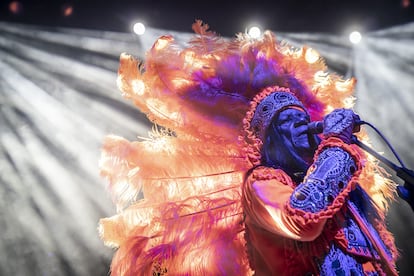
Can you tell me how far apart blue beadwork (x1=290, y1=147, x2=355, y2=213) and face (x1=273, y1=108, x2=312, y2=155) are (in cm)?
21

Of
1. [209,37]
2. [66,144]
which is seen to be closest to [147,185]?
[209,37]

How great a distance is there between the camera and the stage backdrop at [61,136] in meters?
3.52

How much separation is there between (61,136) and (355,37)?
334 cm

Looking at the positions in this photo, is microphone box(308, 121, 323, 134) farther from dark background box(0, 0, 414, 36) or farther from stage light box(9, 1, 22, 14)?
stage light box(9, 1, 22, 14)

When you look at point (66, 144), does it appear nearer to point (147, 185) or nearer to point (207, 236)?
point (147, 185)

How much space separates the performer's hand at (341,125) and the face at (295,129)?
0.49 feet

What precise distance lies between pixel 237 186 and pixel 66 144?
2.43 meters

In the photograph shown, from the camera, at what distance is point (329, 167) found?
1.38 m

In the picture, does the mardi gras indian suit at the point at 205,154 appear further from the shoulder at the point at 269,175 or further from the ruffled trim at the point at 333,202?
the ruffled trim at the point at 333,202

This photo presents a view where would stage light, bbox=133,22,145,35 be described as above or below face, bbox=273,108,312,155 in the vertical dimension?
above

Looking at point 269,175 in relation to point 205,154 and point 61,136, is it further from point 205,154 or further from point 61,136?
point 61,136

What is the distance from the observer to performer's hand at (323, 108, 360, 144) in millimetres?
1465

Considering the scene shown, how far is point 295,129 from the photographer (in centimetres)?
165

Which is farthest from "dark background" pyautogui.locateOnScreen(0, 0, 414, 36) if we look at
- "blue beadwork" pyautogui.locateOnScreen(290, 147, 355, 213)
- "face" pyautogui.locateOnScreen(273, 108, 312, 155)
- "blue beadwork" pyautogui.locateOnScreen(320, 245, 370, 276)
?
"blue beadwork" pyautogui.locateOnScreen(320, 245, 370, 276)
